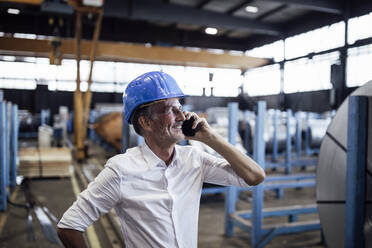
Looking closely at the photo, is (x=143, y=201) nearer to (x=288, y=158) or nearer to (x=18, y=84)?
(x=288, y=158)

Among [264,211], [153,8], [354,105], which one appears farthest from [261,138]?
[153,8]

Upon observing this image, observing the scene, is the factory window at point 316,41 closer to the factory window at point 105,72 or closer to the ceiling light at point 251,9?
the ceiling light at point 251,9

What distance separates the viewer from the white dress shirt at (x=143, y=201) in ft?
4.10

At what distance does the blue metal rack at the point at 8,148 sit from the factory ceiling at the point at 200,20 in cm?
436

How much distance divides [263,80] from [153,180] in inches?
644

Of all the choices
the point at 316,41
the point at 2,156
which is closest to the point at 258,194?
the point at 2,156

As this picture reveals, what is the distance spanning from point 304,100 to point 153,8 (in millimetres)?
7722

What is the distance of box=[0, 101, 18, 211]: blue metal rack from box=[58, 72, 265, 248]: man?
3.69 meters

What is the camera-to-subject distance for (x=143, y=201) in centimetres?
126

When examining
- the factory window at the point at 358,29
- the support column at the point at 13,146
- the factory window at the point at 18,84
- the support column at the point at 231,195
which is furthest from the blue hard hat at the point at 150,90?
the factory window at the point at 18,84

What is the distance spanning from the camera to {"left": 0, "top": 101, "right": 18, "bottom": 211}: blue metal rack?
4.33m

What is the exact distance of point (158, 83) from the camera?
1300mm

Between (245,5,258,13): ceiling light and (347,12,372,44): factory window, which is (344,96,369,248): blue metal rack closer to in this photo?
(347,12,372,44): factory window

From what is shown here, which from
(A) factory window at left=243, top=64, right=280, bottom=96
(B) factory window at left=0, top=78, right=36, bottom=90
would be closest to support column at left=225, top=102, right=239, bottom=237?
(A) factory window at left=243, top=64, right=280, bottom=96
